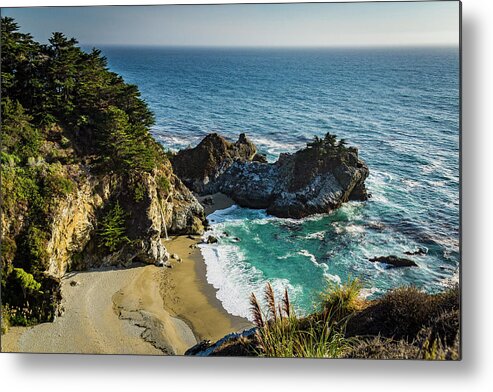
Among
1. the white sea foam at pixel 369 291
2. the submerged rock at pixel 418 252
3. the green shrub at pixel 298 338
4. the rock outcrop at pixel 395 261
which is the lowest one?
the green shrub at pixel 298 338

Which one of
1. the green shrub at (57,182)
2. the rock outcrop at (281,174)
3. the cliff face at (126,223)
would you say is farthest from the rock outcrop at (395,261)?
the green shrub at (57,182)

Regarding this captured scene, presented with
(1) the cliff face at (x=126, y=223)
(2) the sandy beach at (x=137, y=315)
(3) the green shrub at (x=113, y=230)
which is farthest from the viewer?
(3) the green shrub at (x=113, y=230)

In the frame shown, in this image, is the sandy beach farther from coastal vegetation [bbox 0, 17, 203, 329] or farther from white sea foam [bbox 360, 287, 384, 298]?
white sea foam [bbox 360, 287, 384, 298]

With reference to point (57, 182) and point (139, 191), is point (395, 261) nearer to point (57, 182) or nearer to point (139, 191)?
point (139, 191)

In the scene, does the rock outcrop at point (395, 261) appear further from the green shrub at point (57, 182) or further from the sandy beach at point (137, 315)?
the green shrub at point (57, 182)

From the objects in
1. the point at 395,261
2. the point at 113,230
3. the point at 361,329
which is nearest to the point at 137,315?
the point at 113,230

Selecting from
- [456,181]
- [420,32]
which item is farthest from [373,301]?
[420,32]

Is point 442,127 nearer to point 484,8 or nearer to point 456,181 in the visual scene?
point 456,181
